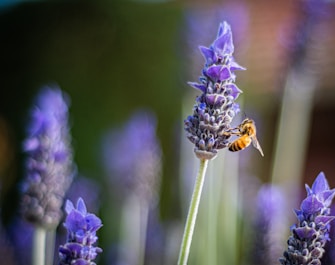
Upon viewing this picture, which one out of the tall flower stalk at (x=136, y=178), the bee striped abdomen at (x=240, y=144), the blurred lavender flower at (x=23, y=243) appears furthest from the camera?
the tall flower stalk at (x=136, y=178)

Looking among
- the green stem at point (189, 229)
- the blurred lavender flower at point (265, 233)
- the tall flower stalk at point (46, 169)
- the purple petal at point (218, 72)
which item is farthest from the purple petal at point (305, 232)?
the tall flower stalk at point (46, 169)

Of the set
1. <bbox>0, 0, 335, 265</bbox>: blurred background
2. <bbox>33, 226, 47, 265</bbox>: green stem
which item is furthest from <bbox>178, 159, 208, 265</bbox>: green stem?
<bbox>0, 0, 335, 265</bbox>: blurred background

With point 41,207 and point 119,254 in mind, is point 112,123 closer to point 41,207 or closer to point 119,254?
point 119,254

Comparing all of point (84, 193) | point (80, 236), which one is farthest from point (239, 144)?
point (84, 193)

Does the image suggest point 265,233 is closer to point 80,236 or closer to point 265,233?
point 265,233

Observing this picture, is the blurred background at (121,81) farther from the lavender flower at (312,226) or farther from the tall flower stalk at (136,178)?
the lavender flower at (312,226)

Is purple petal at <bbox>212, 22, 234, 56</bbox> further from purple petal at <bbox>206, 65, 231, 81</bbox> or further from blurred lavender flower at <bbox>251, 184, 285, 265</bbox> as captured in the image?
blurred lavender flower at <bbox>251, 184, 285, 265</bbox>

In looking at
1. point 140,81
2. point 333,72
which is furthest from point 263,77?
point 140,81
